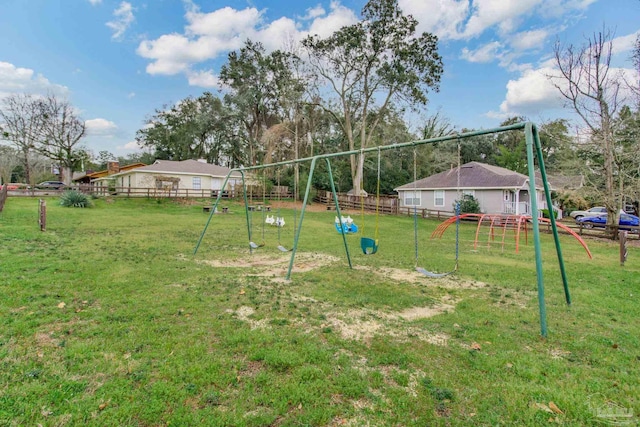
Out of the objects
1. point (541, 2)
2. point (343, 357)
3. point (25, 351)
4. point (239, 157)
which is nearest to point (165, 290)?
point (25, 351)

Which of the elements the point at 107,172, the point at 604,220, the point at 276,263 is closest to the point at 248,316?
the point at 276,263

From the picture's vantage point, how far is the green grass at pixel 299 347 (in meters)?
2.45

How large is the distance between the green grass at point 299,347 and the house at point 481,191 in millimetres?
Result: 16995

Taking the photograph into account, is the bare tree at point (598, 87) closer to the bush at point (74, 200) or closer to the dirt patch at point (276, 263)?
the dirt patch at point (276, 263)

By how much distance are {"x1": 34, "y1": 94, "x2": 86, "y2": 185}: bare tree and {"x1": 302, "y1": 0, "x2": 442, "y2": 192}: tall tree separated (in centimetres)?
2663

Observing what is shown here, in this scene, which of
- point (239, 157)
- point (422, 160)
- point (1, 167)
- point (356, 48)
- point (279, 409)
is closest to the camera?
point (279, 409)

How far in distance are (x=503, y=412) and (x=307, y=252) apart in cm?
746

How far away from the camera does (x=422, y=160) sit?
3656cm

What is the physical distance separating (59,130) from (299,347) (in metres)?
42.9

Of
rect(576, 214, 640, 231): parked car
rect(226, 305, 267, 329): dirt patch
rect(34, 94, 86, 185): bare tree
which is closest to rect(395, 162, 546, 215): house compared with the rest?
rect(576, 214, 640, 231): parked car

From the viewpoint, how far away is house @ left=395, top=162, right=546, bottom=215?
23230mm

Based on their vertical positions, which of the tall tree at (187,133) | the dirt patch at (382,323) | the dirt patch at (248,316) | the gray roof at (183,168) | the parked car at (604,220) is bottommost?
the dirt patch at (382,323)

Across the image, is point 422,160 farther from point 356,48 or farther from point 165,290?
point 165,290

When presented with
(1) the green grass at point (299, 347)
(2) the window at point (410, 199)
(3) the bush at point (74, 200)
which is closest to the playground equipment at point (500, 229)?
(1) the green grass at point (299, 347)
